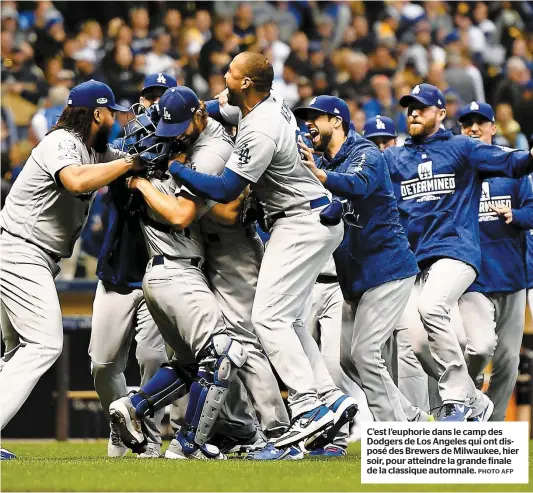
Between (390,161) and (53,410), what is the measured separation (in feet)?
14.6

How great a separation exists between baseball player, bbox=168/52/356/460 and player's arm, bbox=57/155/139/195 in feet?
0.97

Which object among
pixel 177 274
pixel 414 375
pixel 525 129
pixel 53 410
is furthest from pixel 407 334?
pixel 525 129

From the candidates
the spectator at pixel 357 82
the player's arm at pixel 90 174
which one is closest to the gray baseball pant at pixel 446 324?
the player's arm at pixel 90 174

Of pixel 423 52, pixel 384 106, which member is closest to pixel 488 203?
pixel 384 106

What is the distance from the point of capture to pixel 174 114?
689cm

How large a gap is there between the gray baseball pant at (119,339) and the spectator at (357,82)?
28.5 feet

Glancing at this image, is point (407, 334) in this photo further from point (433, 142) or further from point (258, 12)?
point (258, 12)

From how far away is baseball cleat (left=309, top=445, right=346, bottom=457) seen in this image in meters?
7.29

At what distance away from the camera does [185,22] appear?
16.7 m

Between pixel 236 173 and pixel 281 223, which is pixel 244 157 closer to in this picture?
pixel 236 173

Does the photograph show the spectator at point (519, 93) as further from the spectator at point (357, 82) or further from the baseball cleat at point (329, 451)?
the baseball cleat at point (329, 451)

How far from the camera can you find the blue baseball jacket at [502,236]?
898cm

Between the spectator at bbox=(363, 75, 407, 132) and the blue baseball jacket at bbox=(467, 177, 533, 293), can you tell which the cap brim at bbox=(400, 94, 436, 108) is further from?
the spectator at bbox=(363, 75, 407, 132)

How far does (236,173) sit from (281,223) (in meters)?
0.51
